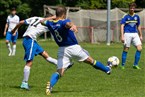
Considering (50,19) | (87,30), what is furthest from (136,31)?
(87,30)

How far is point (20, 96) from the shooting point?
9508 mm

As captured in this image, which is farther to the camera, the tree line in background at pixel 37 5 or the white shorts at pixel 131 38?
the tree line in background at pixel 37 5

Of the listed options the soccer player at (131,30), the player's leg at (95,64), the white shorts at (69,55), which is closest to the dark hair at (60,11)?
the white shorts at (69,55)

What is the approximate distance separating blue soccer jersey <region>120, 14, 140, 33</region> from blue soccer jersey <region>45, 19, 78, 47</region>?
17.8 ft

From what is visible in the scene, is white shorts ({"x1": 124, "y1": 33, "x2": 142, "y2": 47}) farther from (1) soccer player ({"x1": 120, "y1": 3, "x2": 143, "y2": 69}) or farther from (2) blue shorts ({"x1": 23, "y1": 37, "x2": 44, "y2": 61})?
(2) blue shorts ({"x1": 23, "y1": 37, "x2": 44, "y2": 61})

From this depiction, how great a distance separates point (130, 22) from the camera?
15.2 metres

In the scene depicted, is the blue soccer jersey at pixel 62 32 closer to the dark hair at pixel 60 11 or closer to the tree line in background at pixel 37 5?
the dark hair at pixel 60 11

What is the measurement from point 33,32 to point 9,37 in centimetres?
1080

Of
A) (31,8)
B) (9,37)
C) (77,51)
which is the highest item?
(77,51)

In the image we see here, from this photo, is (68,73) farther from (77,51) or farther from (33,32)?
(77,51)

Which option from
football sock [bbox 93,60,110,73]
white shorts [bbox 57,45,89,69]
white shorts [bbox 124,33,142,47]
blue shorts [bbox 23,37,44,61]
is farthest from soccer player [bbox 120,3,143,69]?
white shorts [bbox 57,45,89,69]

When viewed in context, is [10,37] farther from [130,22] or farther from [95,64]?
[95,64]

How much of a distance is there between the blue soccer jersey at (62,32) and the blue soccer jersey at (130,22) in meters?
5.43

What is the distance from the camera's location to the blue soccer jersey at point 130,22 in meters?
15.1
